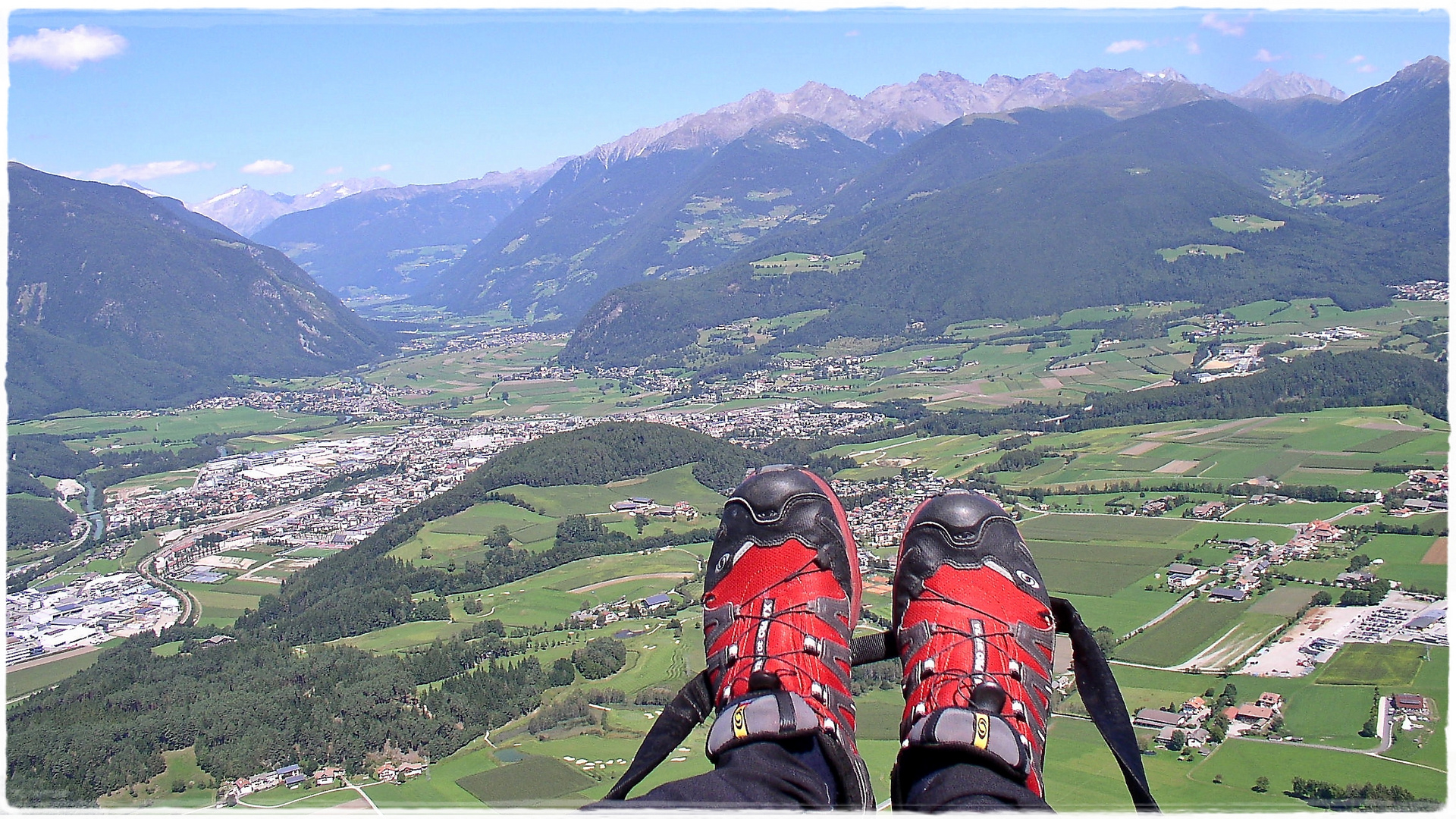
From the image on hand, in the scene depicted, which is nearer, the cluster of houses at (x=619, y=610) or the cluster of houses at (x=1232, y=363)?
the cluster of houses at (x=619, y=610)

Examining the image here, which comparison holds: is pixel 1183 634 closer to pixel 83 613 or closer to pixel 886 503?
pixel 886 503

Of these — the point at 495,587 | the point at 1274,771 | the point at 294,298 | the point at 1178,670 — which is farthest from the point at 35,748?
the point at 294,298

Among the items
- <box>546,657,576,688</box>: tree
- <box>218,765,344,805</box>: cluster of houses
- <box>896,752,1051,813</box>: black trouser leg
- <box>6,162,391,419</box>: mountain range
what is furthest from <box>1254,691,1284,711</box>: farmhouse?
<box>6,162,391,419</box>: mountain range

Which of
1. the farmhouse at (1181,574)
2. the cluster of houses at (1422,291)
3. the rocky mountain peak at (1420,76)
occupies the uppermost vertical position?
the rocky mountain peak at (1420,76)

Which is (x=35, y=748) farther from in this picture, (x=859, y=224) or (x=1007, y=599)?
(x=859, y=224)

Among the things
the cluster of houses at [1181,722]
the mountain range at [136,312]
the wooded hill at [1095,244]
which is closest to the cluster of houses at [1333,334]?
the wooded hill at [1095,244]

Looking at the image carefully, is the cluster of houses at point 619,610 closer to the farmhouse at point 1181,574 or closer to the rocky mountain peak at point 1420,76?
the farmhouse at point 1181,574
